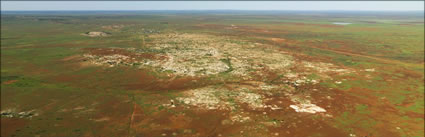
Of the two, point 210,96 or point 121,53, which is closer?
point 210,96

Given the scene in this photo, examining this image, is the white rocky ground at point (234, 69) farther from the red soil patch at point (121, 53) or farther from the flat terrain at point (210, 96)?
the red soil patch at point (121, 53)

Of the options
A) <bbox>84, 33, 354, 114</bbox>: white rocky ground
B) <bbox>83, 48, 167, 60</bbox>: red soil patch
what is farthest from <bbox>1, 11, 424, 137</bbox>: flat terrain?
<bbox>83, 48, 167, 60</bbox>: red soil patch

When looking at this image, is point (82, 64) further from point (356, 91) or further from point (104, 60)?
point (356, 91)

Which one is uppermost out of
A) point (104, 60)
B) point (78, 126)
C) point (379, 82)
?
point (104, 60)

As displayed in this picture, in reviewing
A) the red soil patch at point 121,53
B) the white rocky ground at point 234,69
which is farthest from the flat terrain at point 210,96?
the red soil patch at point 121,53

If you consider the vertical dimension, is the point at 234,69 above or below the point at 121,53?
below

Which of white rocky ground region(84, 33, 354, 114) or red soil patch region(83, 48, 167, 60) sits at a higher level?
red soil patch region(83, 48, 167, 60)

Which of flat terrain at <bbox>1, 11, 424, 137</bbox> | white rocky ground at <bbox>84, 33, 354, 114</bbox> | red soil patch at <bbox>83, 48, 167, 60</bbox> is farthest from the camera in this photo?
red soil patch at <bbox>83, 48, 167, 60</bbox>

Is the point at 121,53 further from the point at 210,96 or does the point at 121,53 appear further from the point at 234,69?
the point at 210,96

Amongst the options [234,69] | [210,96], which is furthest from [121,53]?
[210,96]

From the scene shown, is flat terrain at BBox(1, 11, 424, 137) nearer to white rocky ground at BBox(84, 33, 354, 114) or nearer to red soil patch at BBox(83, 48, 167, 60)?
white rocky ground at BBox(84, 33, 354, 114)

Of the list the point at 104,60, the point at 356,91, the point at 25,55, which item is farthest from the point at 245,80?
the point at 25,55
